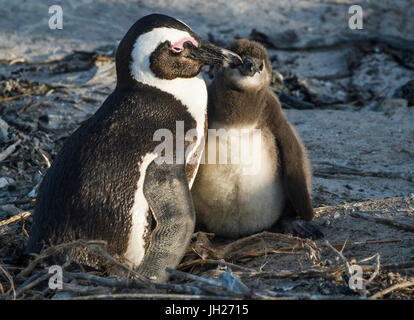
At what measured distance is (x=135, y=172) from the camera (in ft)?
8.07

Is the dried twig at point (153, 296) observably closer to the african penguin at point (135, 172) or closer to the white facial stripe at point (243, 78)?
the african penguin at point (135, 172)

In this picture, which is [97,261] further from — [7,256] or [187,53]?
[187,53]

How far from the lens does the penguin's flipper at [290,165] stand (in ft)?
9.81

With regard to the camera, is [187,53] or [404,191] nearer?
[187,53]

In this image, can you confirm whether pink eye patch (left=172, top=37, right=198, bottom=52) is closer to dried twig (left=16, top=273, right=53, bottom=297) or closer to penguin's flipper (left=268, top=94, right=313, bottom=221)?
penguin's flipper (left=268, top=94, right=313, bottom=221)

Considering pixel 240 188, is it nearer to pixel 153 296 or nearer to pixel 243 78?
pixel 243 78

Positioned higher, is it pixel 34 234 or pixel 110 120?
pixel 110 120

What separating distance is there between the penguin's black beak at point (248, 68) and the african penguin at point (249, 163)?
0.10 feet

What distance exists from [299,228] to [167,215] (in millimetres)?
852

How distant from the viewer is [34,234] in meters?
2.46

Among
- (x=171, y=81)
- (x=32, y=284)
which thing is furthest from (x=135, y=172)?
(x=32, y=284)

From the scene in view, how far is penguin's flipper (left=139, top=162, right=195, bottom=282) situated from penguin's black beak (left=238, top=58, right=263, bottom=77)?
23.2 inches
